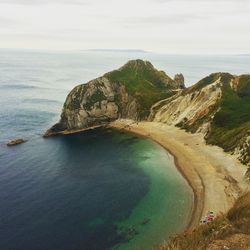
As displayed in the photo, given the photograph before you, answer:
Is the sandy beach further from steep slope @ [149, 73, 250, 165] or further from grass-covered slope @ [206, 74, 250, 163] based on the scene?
steep slope @ [149, 73, 250, 165]

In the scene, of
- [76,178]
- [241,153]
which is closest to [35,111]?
[76,178]

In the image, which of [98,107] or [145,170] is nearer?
[145,170]

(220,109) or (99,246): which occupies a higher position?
(220,109)

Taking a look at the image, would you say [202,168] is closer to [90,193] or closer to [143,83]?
[90,193]

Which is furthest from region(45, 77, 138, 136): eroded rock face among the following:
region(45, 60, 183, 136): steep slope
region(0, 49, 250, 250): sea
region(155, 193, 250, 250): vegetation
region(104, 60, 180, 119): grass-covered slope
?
region(155, 193, 250, 250): vegetation

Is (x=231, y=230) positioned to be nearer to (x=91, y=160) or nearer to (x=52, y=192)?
(x=52, y=192)

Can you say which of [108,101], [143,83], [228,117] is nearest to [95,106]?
[108,101]
